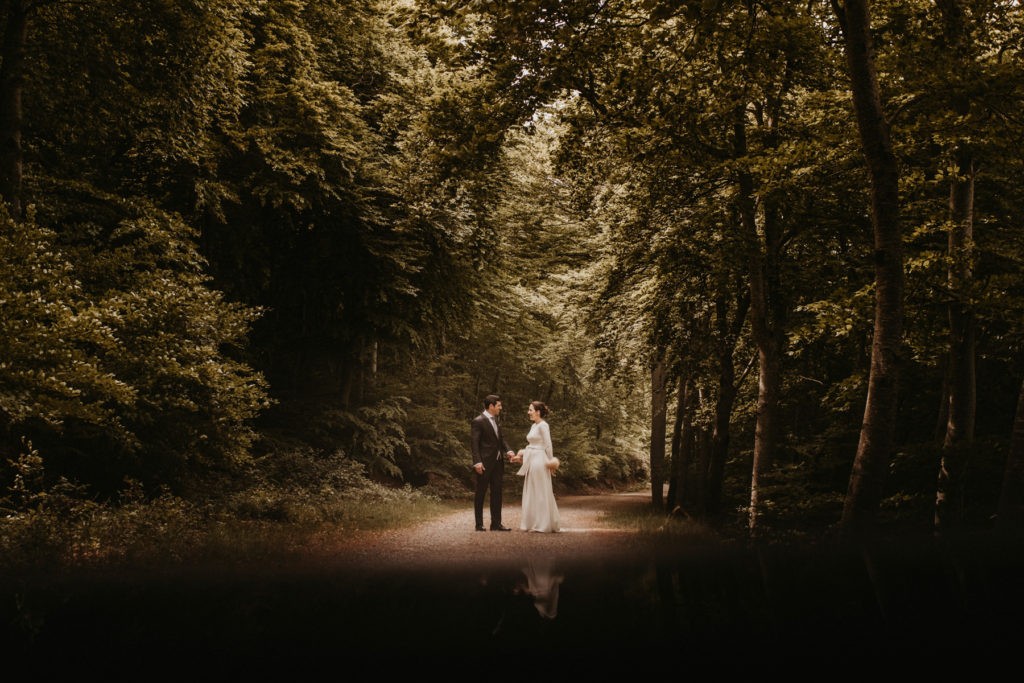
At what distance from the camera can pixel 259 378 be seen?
11320mm

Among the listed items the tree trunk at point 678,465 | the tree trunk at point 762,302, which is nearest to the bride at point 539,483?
the tree trunk at point 762,302

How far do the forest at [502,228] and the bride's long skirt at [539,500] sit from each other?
278cm

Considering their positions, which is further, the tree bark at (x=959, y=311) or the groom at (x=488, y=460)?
the groom at (x=488, y=460)

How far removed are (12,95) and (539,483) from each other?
9590mm

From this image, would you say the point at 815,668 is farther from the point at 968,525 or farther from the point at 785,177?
the point at 785,177

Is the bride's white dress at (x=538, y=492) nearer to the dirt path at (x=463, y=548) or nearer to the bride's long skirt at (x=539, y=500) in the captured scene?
the bride's long skirt at (x=539, y=500)

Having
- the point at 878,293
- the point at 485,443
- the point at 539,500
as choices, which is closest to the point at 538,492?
the point at 539,500

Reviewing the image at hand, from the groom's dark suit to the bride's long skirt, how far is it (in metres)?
0.43

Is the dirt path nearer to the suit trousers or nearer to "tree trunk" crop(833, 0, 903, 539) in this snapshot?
the suit trousers

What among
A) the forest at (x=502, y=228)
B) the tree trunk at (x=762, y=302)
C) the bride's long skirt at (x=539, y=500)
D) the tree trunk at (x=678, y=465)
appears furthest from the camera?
the tree trunk at (x=678, y=465)

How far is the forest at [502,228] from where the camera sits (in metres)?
8.24

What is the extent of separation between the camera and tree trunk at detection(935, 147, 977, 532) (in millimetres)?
9016

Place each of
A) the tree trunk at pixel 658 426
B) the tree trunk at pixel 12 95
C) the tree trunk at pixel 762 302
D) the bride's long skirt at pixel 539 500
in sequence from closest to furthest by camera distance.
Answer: the tree trunk at pixel 12 95 → the bride's long skirt at pixel 539 500 → the tree trunk at pixel 762 302 → the tree trunk at pixel 658 426

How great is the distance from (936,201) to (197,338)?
463 inches
